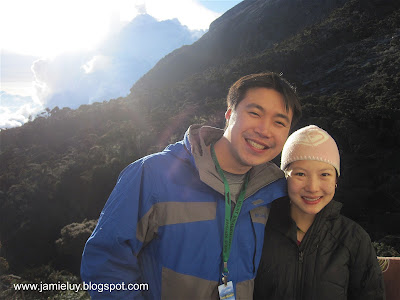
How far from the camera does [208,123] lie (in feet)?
73.4

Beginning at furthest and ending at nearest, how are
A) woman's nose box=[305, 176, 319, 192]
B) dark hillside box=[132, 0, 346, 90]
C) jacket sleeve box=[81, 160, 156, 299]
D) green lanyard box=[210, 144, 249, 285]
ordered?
1. dark hillside box=[132, 0, 346, 90]
2. woman's nose box=[305, 176, 319, 192]
3. green lanyard box=[210, 144, 249, 285]
4. jacket sleeve box=[81, 160, 156, 299]

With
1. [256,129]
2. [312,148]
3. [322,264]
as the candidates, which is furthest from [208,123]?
[322,264]

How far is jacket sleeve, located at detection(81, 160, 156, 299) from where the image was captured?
165 cm

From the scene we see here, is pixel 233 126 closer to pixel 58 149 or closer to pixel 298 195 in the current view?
pixel 298 195

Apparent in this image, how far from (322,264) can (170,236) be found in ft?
3.50

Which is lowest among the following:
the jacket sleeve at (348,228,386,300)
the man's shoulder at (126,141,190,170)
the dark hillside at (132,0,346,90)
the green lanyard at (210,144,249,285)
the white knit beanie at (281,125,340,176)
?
the jacket sleeve at (348,228,386,300)

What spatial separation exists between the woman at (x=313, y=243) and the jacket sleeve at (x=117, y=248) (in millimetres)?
949

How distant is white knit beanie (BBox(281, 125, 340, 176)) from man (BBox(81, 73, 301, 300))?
197 millimetres

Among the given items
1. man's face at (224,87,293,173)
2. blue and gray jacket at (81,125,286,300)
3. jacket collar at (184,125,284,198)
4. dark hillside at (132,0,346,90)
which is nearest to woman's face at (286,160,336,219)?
jacket collar at (184,125,284,198)

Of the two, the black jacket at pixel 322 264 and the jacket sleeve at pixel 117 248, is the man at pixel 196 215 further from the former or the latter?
the black jacket at pixel 322 264

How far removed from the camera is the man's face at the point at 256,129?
1.98 metres

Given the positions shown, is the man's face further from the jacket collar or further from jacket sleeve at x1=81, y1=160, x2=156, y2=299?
jacket sleeve at x1=81, y1=160, x2=156, y2=299

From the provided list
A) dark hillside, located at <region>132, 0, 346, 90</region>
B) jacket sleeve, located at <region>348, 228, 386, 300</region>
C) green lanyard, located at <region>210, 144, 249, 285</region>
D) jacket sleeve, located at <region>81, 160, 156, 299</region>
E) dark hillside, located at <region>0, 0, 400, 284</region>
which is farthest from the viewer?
dark hillside, located at <region>132, 0, 346, 90</region>

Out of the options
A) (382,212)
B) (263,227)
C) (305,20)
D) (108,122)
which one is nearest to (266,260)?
(263,227)
